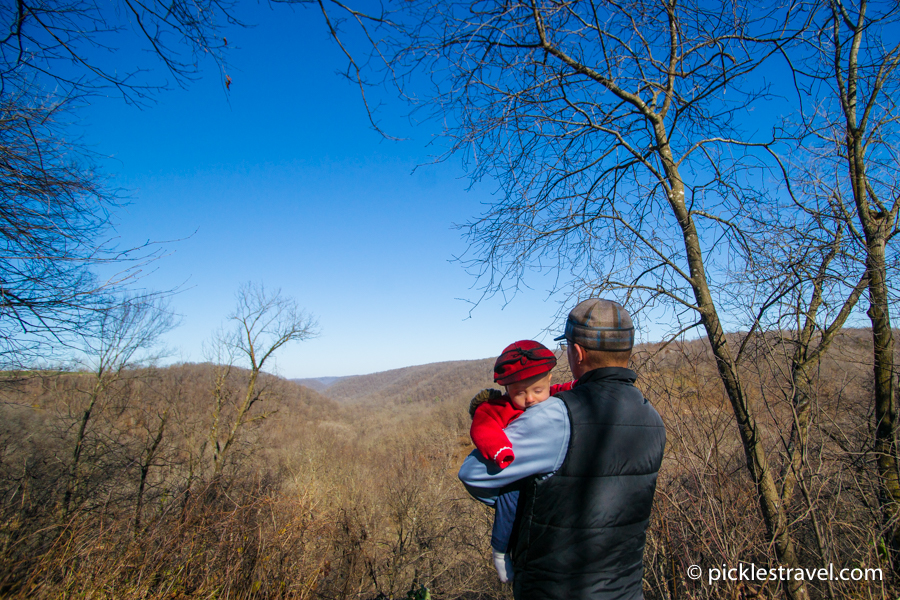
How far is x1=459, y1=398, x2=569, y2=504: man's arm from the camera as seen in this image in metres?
1.05

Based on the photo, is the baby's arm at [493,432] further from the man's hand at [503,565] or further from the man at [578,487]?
the man's hand at [503,565]

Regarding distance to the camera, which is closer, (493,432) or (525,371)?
(493,432)

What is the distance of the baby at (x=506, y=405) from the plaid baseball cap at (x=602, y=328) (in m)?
0.14

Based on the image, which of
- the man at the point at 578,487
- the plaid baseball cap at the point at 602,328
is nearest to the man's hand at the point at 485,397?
the man at the point at 578,487

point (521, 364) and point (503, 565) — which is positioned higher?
point (521, 364)

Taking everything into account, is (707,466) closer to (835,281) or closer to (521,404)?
(835,281)

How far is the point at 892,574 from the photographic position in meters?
2.95

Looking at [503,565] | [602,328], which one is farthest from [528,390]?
[503,565]

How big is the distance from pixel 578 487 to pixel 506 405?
32 centimetres

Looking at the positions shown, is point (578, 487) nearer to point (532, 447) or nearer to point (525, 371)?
point (532, 447)

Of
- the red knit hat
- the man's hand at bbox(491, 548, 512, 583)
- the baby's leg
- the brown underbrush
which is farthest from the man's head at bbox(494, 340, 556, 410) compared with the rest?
the brown underbrush

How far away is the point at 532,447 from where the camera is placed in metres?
1.06

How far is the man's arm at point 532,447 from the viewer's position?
105 cm

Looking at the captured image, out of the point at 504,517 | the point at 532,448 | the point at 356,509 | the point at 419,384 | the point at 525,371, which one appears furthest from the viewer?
the point at 419,384
